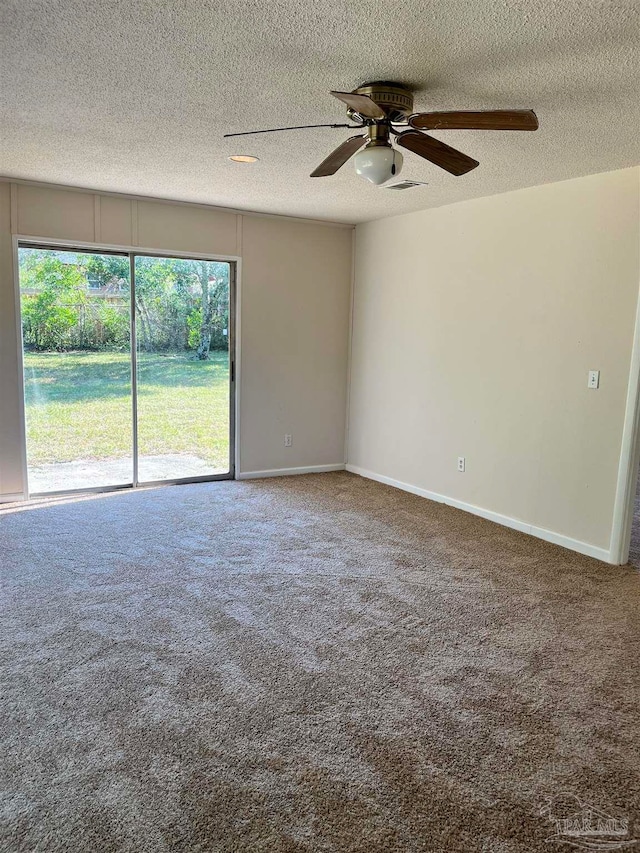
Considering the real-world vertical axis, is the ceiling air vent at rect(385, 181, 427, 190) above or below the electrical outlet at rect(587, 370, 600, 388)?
above

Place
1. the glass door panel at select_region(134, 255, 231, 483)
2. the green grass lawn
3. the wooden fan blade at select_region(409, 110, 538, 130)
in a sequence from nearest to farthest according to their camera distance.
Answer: the wooden fan blade at select_region(409, 110, 538, 130)
the green grass lawn
the glass door panel at select_region(134, 255, 231, 483)

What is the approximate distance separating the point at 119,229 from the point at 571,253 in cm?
345

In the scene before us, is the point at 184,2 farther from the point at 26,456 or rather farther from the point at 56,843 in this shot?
the point at 26,456

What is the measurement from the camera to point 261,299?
5.59 meters

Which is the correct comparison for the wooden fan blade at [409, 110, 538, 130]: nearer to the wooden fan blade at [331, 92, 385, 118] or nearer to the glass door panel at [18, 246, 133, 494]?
the wooden fan blade at [331, 92, 385, 118]

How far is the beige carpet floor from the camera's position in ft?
5.90

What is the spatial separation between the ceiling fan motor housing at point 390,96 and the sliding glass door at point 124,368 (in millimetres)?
3126

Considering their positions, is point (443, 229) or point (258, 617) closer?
point (258, 617)

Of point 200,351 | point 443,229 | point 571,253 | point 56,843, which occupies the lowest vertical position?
point 56,843

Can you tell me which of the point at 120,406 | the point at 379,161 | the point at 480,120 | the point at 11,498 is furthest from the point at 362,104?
the point at 11,498

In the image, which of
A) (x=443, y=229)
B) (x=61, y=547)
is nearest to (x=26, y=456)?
(x=61, y=547)

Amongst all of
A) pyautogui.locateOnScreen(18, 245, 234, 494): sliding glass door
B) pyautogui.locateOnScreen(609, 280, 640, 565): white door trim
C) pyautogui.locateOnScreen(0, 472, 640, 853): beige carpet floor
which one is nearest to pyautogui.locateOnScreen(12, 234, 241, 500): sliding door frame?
pyautogui.locateOnScreen(18, 245, 234, 494): sliding glass door

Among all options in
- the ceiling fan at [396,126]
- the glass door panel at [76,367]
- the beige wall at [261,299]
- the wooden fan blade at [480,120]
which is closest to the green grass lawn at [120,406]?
the glass door panel at [76,367]

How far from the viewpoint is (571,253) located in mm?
3980
